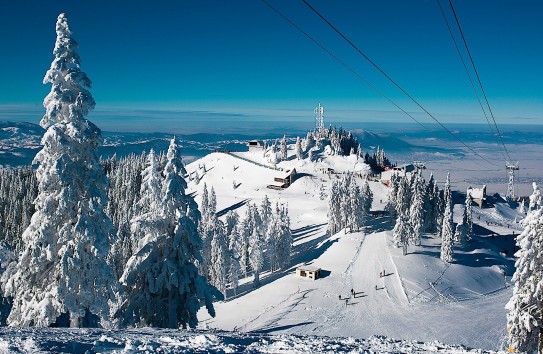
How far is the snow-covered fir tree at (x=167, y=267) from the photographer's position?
19250 mm

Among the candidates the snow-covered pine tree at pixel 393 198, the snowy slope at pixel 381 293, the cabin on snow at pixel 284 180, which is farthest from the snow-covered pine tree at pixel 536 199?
the cabin on snow at pixel 284 180


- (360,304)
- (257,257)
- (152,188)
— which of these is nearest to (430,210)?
(257,257)

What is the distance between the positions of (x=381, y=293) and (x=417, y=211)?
26.9 metres

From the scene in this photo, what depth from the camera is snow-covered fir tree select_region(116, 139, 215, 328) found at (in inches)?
758

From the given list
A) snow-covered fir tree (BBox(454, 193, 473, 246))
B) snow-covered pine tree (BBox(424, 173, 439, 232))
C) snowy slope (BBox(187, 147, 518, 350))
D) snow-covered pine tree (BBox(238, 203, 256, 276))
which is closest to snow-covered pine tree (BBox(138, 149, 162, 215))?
snowy slope (BBox(187, 147, 518, 350))

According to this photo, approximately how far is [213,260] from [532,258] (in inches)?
2143

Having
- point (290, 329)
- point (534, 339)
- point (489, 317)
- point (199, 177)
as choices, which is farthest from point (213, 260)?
point (199, 177)

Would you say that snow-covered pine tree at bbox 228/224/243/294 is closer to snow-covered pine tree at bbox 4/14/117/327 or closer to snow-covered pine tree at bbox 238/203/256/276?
snow-covered pine tree at bbox 238/203/256/276

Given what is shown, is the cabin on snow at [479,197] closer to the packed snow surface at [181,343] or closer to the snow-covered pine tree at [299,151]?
the snow-covered pine tree at [299,151]

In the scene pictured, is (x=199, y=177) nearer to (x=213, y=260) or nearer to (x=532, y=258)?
(x=213, y=260)

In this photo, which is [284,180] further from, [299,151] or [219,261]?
[219,261]

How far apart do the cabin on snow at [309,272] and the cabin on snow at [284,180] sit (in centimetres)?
6543

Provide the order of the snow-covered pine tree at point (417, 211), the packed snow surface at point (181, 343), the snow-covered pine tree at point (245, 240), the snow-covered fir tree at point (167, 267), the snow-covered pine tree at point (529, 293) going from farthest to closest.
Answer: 1. the snow-covered pine tree at point (245, 240)
2. the snow-covered pine tree at point (417, 211)
3. the snow-covered pine tree at point (529, 293)
4. the snow-covered fir tree at point (167, 267)
5. the packed snow surface at point (181, 343)

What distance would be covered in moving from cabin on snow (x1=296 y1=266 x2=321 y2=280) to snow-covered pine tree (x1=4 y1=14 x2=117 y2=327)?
→ 146 feet
